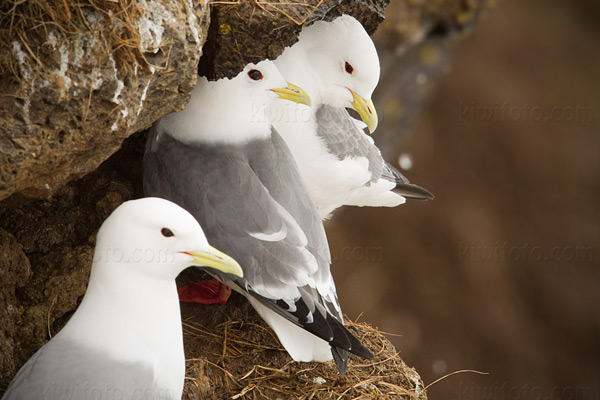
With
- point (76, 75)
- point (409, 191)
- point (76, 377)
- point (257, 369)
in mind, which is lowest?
point (257, 369)

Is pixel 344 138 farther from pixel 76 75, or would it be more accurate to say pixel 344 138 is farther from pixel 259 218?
pixel 76 75

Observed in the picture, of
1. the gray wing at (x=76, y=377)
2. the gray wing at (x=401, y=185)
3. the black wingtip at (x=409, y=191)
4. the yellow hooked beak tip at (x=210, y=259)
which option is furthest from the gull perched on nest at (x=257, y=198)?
the black wingtip at (x=409, y=191)

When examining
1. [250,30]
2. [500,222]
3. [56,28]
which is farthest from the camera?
[500,222]

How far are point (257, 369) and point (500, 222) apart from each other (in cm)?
478

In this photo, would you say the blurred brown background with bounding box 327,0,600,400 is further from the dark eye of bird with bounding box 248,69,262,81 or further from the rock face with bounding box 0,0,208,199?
the rock face with bounding box 0,0,208,199

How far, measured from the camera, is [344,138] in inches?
126

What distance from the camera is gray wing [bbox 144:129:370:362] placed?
2.44m

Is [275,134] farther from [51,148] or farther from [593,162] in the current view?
[593,162]

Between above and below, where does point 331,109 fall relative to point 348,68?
below

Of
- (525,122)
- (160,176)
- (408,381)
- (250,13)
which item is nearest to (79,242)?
(160,176)

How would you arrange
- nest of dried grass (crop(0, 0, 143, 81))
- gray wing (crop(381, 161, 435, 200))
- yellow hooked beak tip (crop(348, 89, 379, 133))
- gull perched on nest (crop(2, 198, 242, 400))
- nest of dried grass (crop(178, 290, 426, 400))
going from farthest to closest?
gray wing (crop(381, 161, 435, 200))
yellow hooked beak tip (crop(348, 89, 379, 133))
nest of dried grass (crop(178, 290, 426, 400))
gull perched on nest (crop(2, 198, 242, 400))
nest of dried grass (crop(0, 0, 143, 81))

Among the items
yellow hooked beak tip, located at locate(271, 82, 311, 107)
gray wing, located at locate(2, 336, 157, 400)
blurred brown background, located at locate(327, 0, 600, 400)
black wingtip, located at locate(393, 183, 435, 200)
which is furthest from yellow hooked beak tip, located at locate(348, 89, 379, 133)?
blurred brown background, located at locate(327, 0, 600, 400)

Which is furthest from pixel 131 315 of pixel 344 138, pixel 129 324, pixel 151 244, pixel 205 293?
pixel 344 138

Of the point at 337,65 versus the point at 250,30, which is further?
the point at 337,65
